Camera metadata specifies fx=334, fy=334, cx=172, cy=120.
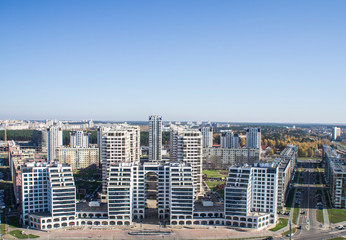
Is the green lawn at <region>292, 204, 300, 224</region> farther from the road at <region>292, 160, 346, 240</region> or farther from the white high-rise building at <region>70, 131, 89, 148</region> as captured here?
the white high-rise building at <region>70, 131, 89, 148</region>

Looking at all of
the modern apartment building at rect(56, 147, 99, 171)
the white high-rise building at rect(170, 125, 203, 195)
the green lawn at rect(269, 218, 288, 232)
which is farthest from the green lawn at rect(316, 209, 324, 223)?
the modern apartment building at rect(56, 147, 99, 171)

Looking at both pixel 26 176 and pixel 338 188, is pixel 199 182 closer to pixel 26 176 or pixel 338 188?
pixel 338 188

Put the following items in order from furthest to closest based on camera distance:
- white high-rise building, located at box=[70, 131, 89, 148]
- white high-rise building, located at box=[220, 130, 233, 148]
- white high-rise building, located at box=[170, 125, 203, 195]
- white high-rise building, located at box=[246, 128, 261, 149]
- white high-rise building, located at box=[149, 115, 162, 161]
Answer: white high-rise building, located at box=[70, 131, 89, 148] → white high-rise building, located at box=[220, 130, 233, 148] → white high-rise building, located at box=[246, 128, 261, 149] → white high-rise building, located at box=[149, 115, 162, 161] → white high-rise building, located at box=[170, 125, 203, 195]

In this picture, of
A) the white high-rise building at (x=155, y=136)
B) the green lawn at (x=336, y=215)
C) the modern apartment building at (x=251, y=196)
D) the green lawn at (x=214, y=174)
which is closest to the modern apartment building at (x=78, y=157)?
the white high-rise building at (x=155, y=136)

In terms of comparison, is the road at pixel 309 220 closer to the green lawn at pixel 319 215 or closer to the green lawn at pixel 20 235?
the green lawn at pixel 319 215

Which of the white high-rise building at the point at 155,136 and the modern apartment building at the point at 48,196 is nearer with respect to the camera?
the modern apartment building at the point at 48,196

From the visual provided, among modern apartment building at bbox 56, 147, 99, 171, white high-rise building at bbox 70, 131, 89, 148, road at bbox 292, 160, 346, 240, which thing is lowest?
road at bbox 292, 160, 346, 240
